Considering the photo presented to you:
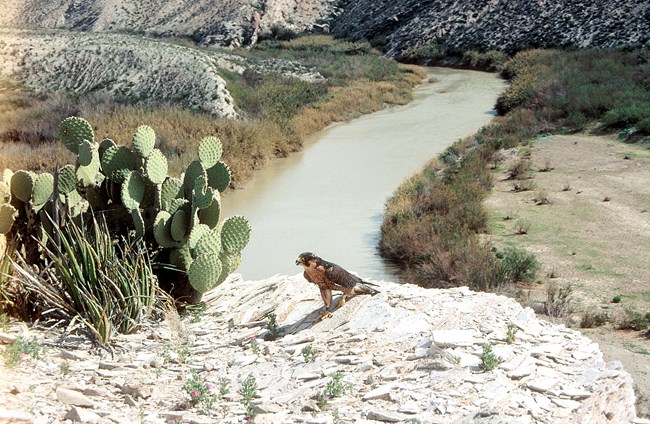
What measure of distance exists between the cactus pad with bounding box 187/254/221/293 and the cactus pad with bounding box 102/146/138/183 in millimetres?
1320

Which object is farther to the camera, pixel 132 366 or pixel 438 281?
pixel 438 281

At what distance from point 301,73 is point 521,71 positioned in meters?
10.2

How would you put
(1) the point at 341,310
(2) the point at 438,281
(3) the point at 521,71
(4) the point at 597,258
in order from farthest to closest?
1. (3) the point at 521,71
2. (4) the point at 597,258
3. (2) the point at 438,281
4. (1) the point at 341,310

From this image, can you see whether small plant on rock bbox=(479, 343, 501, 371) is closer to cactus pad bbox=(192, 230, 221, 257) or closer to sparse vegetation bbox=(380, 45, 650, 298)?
cactus pad bbox=(192, 230, 221, 257)

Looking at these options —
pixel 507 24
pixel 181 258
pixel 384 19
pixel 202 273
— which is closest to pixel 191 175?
pixel 181 258

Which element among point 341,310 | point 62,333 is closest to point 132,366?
point 62,333

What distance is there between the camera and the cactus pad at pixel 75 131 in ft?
28.2

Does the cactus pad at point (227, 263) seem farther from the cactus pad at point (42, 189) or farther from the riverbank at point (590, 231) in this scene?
the riverbank at point (590, 231)

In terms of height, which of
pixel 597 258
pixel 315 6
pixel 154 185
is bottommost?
pixel 597 258

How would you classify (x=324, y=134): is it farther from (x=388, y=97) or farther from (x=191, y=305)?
(x=191, y=305)

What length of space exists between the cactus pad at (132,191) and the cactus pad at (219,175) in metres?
0.84

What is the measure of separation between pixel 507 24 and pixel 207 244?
4335 cm

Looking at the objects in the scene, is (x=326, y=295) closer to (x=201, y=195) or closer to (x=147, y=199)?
(x=201, y=195)

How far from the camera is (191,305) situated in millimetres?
8195
